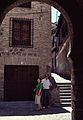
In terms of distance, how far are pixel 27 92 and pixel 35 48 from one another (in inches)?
108

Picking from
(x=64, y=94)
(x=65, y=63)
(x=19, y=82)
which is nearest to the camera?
(x=64, y=94)

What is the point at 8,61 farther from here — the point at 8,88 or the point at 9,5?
the point at 9,5

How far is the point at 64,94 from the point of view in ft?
58.2

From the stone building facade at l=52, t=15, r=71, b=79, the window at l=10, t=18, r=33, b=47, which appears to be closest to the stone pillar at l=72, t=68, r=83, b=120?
the window at l=10, t=18, r=33, b=47

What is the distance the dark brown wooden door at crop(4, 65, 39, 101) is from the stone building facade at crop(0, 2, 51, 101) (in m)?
0.14

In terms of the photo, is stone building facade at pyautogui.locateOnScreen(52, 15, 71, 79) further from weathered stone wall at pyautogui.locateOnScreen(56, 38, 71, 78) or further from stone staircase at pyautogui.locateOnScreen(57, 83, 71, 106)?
stone staircase at pyautogui.locateOnScreen(57, 83, 71, 106)

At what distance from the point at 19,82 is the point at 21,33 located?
303 cm

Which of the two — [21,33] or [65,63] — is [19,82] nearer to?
[21,33]

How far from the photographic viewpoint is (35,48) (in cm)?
1959

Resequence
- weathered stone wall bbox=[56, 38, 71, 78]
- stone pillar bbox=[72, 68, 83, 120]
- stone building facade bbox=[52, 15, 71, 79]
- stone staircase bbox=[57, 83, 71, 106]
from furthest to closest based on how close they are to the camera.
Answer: stone building facade bbox=[52, 15, 71, 79] → weathered stone wall bbox=[56, 38, 71, 78] → stone staircase bbox=[57, 83, 71, 106] → stone pillar bbox=[72, 68, 83, 120]

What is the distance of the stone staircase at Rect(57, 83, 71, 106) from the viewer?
667 inches

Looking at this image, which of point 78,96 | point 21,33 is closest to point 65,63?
point 21,33

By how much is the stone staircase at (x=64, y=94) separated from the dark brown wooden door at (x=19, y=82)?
1725mm

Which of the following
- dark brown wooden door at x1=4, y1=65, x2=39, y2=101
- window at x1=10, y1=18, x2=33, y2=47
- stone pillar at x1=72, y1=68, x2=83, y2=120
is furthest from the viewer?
window at x1=10, y1=18, x2=33, y2=47
